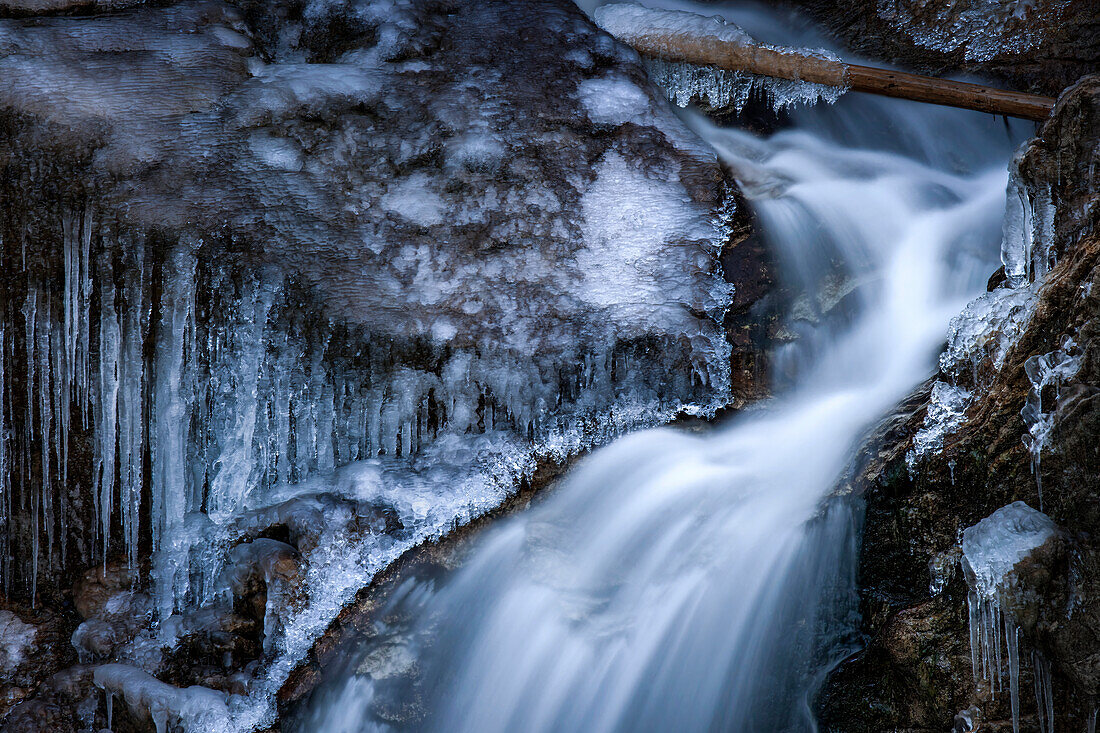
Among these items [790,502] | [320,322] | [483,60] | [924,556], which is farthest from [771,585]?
[483,60]

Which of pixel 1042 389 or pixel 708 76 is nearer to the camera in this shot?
pixel 1042 389

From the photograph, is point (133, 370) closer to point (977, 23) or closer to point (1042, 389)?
point (1042, 389)

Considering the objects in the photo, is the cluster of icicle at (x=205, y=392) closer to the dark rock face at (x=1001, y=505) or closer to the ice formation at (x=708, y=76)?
the dark rock face at (x=1001, y=505)

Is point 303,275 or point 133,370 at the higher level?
point 303,275

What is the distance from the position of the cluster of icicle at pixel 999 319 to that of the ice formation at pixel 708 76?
200cm

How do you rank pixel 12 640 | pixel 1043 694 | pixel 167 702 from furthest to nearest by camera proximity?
pixel 12 640
pixel 167 702
pixel 1043 694

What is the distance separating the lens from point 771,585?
2.90 m

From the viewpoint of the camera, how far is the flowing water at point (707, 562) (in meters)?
2.81

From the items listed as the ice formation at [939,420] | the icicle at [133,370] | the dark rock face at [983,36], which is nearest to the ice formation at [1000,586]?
the ice formation at [939,420]

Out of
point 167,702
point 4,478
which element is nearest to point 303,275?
point 4,478

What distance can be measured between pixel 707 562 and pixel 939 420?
3.17ft

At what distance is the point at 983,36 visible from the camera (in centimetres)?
512

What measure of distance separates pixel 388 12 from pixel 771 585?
12.1 feet

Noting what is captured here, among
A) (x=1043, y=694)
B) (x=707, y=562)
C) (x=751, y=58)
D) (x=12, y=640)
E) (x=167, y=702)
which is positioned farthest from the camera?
(x=751, y=58)
